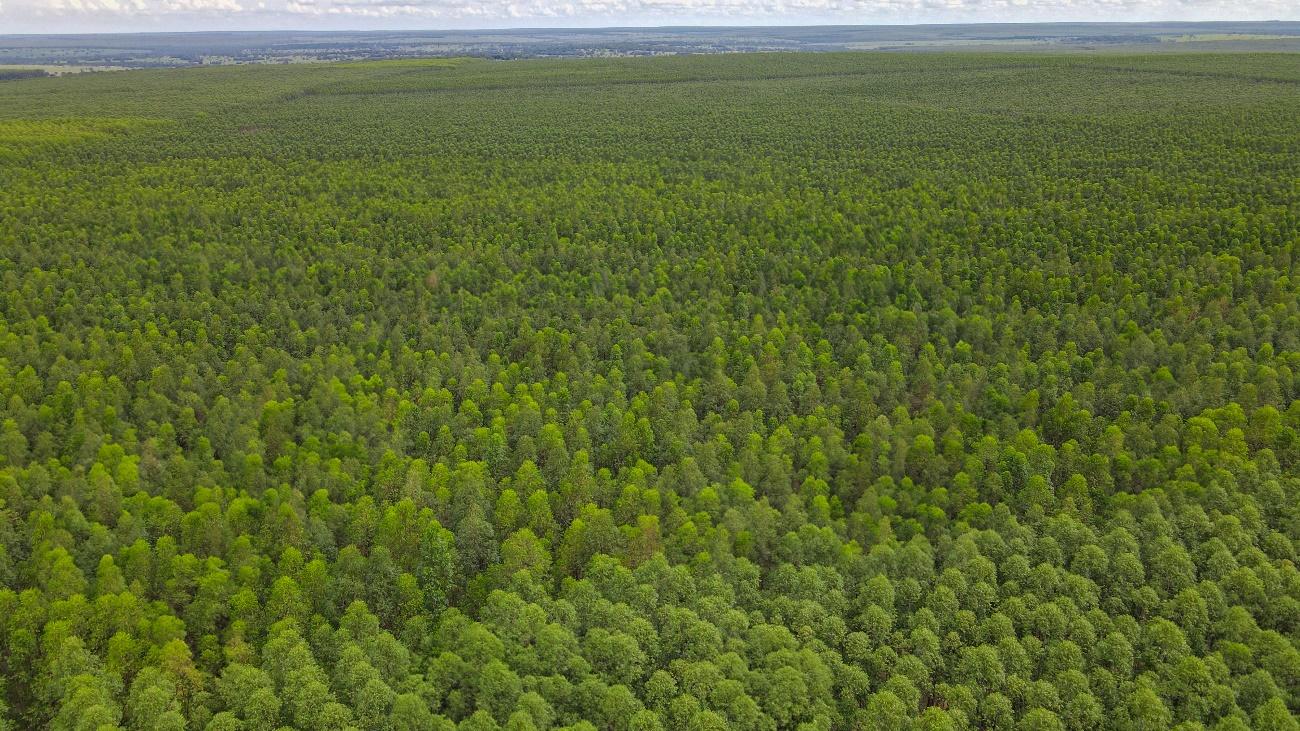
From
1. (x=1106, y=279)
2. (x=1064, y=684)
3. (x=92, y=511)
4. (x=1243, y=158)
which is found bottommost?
(x=1064, y=684)

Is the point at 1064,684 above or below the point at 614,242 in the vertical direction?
below

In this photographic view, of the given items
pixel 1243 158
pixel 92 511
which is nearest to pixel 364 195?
pixel 92 511

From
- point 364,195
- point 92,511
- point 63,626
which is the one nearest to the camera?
point 63,626

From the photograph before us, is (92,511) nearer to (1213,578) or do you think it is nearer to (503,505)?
(503,505)

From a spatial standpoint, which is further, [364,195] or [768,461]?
[364,195]

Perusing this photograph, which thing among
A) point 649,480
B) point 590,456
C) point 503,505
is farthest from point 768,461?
point 503,505

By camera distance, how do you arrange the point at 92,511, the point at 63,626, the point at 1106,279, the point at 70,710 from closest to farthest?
the point at 70,710 < the point at 63,626 < the point at 92,511 < the point at 1106,279
